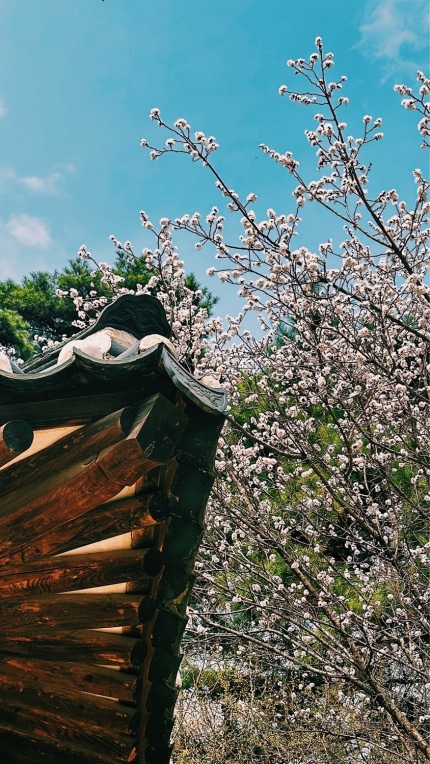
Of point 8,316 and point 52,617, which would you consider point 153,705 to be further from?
point 8,316

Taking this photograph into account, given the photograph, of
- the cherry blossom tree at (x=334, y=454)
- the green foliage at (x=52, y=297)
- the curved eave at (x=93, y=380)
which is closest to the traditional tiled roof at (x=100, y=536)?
the curved eave at (x=93, y=380)

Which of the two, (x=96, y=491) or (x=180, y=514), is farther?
(x=180, y=514)

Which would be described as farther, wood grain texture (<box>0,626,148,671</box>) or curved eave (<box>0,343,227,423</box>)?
wood grain texture (<box>0,626,148,671</box>)

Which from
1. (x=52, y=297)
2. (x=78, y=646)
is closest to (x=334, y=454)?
(x=78, y=646)

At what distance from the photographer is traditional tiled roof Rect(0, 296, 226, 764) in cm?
152

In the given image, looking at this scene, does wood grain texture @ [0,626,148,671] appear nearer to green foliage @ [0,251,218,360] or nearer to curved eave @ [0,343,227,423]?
curved eave @ [0,343,227,423]

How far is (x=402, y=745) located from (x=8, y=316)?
403 inches

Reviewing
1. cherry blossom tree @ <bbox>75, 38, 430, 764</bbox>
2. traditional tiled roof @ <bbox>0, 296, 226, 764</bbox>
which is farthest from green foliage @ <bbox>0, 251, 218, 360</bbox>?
traditional tiled roof @ <bbox>0, 296, 226, 764</bbox>

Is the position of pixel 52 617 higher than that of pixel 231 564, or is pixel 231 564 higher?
pixel 231 564

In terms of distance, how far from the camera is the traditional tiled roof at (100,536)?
152 centimetres

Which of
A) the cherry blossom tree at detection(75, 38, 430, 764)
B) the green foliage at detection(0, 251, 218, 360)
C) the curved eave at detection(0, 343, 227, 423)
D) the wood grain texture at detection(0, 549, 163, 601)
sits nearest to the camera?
the curved eave at detection(0, 343, 227, 423)

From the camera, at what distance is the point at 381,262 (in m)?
6.50

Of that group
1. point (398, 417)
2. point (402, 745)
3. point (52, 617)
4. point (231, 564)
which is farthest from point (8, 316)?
point (52, 617)

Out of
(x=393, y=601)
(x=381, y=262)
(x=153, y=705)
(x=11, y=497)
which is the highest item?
(x=381, y=262)
